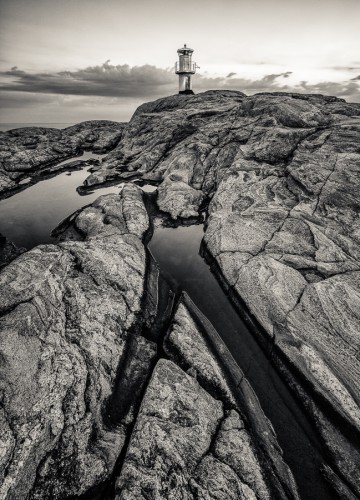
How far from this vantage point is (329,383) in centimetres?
807

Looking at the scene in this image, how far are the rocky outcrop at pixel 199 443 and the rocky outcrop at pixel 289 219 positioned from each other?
2.12 meters

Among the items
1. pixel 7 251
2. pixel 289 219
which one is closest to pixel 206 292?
pixel 289 219

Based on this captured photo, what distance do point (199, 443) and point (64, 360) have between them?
187 inches

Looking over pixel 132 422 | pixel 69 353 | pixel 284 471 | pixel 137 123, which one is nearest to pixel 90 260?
pixel 69 353

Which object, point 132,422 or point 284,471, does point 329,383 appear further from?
point 132,422

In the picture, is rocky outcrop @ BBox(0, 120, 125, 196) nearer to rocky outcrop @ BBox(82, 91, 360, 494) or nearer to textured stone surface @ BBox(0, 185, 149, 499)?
rocky outcrop @ BBox(82, 91, 360, 494)

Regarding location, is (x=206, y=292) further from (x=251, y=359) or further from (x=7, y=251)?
(x=7, y=251)

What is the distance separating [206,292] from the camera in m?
12.8

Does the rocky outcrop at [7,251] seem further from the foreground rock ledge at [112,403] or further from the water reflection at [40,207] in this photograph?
the foreground rock ledge at [112,403]

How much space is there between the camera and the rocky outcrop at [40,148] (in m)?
29.0

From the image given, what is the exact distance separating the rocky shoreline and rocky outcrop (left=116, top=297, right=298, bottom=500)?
0.10 ft

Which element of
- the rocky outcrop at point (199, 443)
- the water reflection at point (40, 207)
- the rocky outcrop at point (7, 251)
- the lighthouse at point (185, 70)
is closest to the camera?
the rocky outcrop at point (199, 443)

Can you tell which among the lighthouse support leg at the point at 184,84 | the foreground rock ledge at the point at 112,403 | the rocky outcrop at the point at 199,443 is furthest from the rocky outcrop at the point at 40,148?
the rocky outcrop at the point at 199,443

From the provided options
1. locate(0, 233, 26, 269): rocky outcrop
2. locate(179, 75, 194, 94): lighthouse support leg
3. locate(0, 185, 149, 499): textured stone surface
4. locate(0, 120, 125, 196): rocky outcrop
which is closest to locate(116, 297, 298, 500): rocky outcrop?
locate(0, 185, 149, 499): textured stone surface
